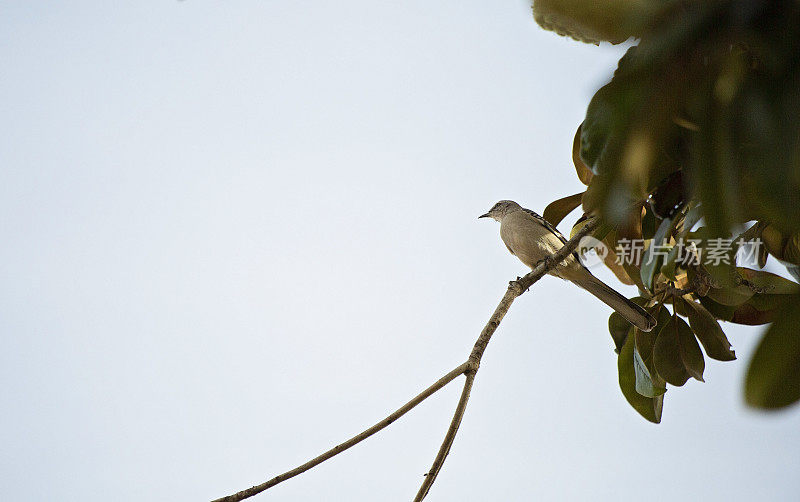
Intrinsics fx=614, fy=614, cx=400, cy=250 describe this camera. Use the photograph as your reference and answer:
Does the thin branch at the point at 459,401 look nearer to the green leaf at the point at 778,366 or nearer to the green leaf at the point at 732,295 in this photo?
the green leaf at the point at 732,295

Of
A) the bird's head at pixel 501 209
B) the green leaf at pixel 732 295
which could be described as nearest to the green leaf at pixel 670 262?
the green leaf at pixel 732 295

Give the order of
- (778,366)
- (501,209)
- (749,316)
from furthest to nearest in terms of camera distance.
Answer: (501,209)
(749,316)
(778,366)

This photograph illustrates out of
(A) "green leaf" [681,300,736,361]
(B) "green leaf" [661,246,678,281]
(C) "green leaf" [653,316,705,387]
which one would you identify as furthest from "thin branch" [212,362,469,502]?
(A) "green leaf" [681,300,736,361]

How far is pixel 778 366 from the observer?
750 mm

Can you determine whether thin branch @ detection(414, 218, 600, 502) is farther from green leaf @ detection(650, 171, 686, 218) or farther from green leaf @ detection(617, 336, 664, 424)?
green leaf @ detection(617, 336, 664, 424)

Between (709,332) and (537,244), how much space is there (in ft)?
5.70

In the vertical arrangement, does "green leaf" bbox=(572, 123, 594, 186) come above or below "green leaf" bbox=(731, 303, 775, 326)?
above

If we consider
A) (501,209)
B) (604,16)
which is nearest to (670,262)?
(604,16)

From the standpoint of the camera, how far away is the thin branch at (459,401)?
1352 millimetres

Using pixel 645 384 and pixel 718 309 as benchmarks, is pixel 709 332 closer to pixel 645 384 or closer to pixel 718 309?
pixel 718 309

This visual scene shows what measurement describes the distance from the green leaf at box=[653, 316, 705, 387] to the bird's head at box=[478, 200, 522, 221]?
2.14m

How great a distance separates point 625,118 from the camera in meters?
0.82

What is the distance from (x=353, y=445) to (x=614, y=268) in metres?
1.07

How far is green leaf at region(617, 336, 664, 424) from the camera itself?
205 centimetres
